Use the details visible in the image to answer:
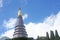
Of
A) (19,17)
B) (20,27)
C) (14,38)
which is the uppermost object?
(19,17)

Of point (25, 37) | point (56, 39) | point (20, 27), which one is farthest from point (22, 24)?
point (56, 39)

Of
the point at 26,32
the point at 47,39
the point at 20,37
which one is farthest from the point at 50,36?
the point at 20,37

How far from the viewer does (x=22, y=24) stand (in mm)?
102812

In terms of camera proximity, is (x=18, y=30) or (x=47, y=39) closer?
(x=18, y=30)

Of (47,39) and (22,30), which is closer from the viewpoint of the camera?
(22,30)

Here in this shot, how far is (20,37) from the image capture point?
313 feet

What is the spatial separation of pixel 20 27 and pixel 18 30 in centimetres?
205

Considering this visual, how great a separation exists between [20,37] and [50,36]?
33.3m

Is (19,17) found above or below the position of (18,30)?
above

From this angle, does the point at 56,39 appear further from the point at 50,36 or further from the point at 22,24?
the point at 22,24

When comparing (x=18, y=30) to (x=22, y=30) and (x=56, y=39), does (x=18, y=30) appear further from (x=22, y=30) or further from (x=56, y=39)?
(x=56, y=39)

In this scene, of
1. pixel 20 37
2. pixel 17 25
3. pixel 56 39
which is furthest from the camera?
pixel 56 39

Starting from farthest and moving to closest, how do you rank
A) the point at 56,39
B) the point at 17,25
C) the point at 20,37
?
the point at 56,39 → the point at 17,25 → the point at 20,37

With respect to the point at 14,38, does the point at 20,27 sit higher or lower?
higher
